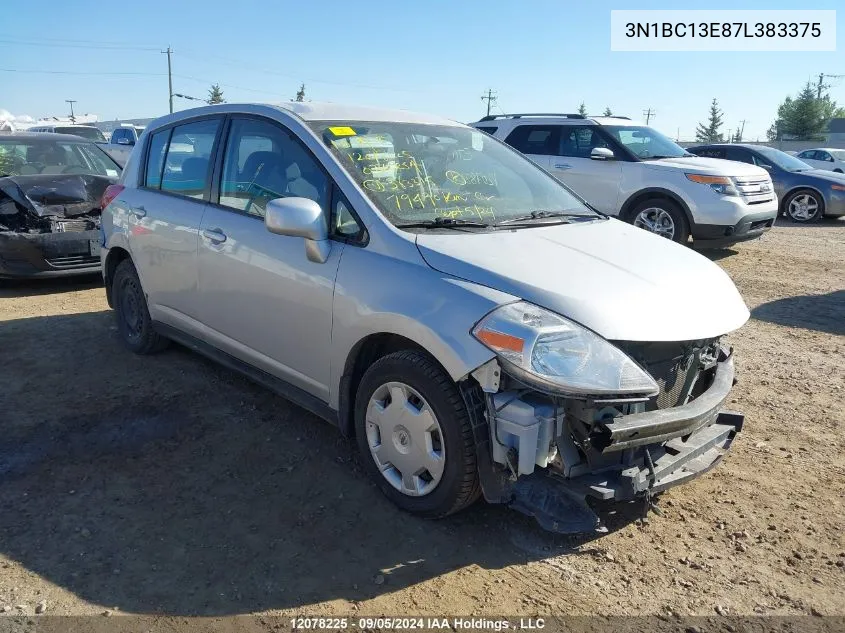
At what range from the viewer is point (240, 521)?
311 cm

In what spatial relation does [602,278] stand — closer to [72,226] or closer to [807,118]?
[72,226]

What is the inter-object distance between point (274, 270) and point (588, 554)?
6.85ft

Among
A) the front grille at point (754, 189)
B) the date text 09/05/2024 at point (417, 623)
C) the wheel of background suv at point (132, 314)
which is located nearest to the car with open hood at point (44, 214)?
the wheel of background suv at point (132, 314)

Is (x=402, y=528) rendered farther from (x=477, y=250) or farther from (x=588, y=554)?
(x=477, y=250)

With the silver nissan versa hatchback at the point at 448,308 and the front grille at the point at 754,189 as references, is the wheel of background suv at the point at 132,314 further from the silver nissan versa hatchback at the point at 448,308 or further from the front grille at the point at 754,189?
the front grille at the point at 754,189

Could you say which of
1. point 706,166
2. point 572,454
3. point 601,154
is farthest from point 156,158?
point 706,166

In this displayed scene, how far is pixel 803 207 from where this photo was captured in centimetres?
1420

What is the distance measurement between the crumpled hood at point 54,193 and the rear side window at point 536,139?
5901 mm

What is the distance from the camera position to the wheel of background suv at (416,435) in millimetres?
2818

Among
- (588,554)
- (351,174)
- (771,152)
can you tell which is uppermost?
(771,152)

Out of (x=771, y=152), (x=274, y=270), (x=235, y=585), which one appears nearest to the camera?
(x=235, y=585)

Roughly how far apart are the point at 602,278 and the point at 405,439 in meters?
1.12

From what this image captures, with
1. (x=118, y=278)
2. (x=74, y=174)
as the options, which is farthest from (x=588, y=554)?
(x=74, y=174)

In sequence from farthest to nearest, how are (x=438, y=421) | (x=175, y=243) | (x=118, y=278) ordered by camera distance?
1. (x=118, y=278)
2. (x=175, y=243)
3. (x=438, y=421)
